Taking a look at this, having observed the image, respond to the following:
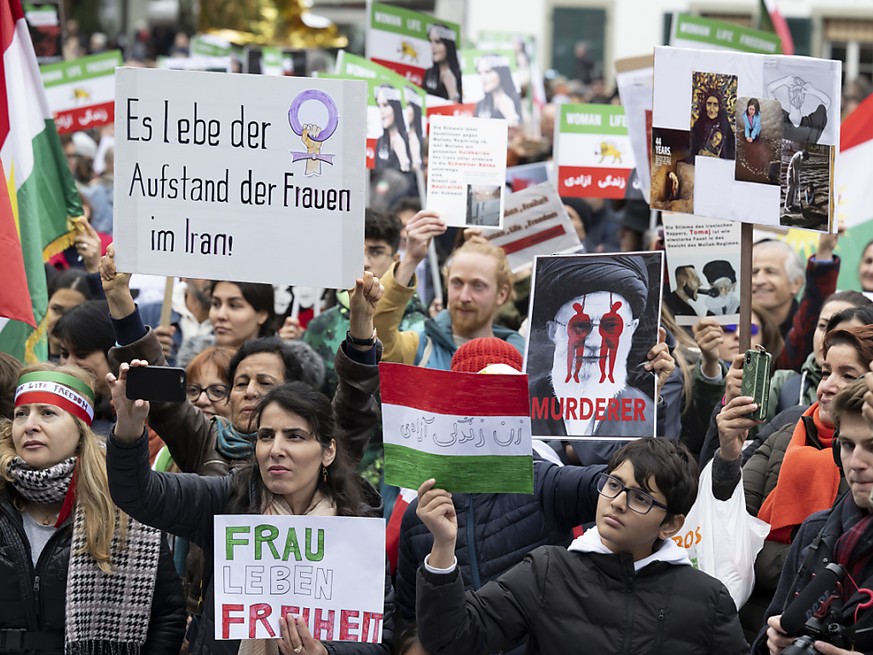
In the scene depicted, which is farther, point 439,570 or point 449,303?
point 449,303

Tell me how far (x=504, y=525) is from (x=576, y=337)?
0.82 meters

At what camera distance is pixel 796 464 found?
4562 mm

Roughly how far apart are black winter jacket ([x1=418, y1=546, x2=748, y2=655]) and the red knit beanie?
80 centimetres

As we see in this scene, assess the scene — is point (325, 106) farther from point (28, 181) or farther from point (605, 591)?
point (28, 181)

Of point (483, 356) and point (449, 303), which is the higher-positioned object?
point (483, 356)

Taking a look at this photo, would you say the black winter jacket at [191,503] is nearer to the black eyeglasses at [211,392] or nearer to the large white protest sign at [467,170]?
the black eyeglasses at [211,392]

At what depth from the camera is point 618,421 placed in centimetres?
481

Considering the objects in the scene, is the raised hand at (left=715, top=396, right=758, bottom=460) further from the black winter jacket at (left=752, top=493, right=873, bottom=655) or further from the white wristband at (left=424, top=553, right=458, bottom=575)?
the white wristband at (left=424, top=553, right=458, bottom=575)

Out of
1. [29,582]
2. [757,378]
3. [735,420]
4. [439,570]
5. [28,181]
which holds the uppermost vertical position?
[28,181]

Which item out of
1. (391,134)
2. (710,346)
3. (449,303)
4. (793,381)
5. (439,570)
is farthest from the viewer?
(391,134)

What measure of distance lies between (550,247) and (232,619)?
3.49 m

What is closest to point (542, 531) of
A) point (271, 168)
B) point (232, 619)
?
point (232, 619)

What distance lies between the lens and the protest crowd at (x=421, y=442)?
Result: 3846 mm

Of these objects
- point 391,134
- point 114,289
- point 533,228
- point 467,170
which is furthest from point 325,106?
point 391,134
